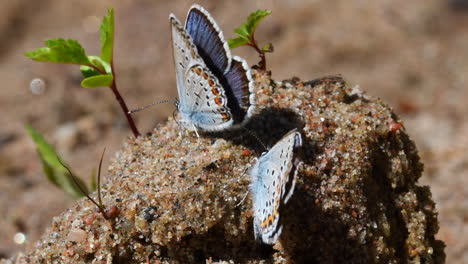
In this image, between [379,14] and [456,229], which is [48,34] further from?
[456,229]

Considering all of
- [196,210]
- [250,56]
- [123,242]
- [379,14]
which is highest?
[379,14]

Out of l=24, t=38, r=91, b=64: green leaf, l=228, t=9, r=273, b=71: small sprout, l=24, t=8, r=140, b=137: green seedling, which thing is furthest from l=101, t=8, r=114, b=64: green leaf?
l=228, t=9, r=273, b=71: small sprout

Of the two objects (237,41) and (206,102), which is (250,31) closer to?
(237,41)

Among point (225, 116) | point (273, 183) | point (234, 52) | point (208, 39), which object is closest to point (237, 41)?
point (208, 39)

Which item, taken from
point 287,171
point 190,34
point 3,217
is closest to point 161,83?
point 3,217

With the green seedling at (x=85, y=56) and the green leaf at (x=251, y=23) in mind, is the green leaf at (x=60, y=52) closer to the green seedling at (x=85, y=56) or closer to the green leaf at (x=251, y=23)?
the green seedling at (x=85, y=56)

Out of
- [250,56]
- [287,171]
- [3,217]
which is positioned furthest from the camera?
[250,56]
